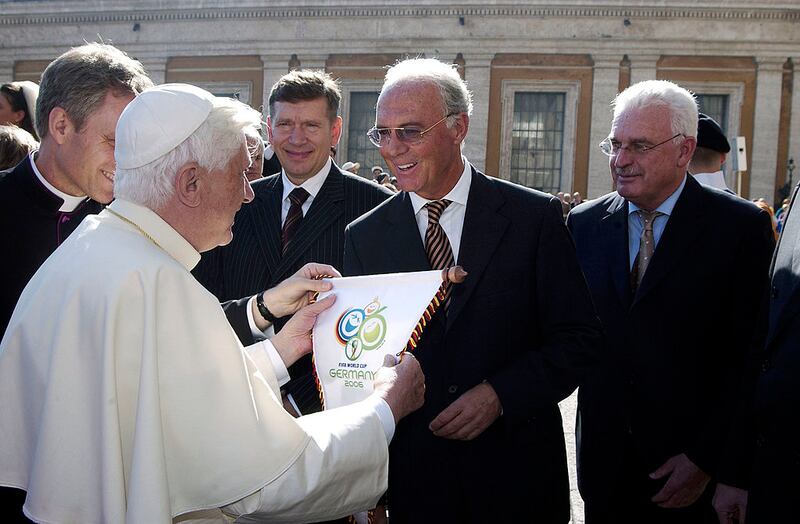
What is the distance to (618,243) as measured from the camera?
3.70m

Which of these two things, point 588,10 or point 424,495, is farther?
point 588,10

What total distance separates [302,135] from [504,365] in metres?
1.92

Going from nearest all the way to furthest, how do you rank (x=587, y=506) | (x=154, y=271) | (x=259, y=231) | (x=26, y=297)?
(x=154, y=271), (x=26, y=297), (x=587, y=506), (x=259, y=231)

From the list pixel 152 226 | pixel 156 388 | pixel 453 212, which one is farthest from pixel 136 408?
pixel 453 212

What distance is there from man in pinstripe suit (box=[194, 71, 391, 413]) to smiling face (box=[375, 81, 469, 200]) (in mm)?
796

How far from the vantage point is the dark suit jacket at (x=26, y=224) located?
2.91 m

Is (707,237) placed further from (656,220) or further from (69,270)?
(69,270)

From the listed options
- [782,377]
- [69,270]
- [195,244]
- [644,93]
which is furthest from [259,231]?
[782,377]

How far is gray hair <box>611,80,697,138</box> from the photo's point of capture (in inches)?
148

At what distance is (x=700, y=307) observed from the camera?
339 centimetres

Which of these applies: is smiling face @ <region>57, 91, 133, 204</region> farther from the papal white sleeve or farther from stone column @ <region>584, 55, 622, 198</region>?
stone column @ <region>584, 55, 622, 198</region>

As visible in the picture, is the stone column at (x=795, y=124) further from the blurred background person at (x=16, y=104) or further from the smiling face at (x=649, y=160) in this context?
the blurred background person at (x=16, y=104)

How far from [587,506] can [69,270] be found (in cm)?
271

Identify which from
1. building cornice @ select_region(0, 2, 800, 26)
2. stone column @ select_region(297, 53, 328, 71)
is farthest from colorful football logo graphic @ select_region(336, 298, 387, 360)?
stone column @ select_region(297, 53, 328, 71)
